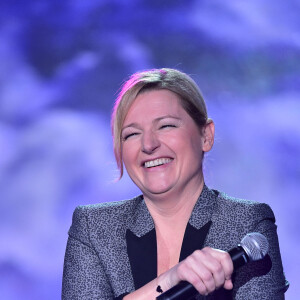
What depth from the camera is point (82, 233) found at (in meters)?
1.96

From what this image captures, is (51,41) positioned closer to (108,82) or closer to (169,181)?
(108,82)

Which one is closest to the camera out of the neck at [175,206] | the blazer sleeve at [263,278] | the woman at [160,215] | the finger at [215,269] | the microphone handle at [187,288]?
the microphone handle at [187,288]

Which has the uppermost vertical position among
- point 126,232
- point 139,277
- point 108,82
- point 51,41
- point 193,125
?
point 51,41

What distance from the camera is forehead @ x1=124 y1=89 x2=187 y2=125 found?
6.22ft

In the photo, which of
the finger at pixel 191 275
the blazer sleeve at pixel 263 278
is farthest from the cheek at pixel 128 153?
the finger at pixel 191 275

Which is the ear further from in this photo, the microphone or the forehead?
the microphone

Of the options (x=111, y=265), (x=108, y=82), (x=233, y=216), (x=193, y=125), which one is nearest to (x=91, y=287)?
(x=111, y=265)

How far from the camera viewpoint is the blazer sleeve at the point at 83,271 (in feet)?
6.04

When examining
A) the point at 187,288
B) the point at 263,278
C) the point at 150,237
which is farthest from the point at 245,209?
the point at 187,288

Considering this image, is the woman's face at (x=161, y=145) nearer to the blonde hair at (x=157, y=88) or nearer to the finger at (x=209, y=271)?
the blonde hair at (x=157, y=88)

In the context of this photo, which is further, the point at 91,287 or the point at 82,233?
the point at 82,233

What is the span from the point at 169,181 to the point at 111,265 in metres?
0.35

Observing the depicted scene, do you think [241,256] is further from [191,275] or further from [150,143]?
[150,143]

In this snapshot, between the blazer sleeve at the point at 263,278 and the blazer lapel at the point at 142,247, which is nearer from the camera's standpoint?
the blazer sleeve at the point at 263,278
